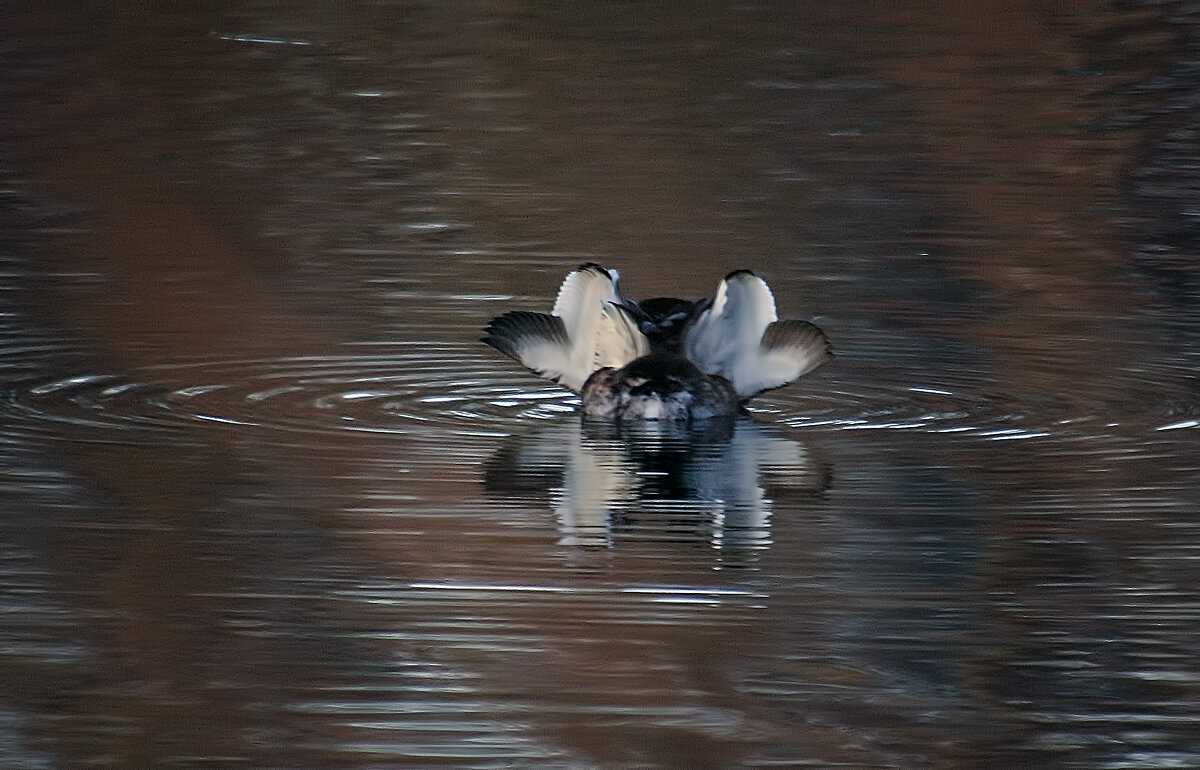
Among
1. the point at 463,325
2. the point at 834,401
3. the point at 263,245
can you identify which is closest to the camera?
the point at 834,401

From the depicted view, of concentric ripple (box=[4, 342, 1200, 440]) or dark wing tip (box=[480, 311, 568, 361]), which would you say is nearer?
concentric ripple (box=[4, 342, 1200, 440])

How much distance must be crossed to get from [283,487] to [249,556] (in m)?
0.75

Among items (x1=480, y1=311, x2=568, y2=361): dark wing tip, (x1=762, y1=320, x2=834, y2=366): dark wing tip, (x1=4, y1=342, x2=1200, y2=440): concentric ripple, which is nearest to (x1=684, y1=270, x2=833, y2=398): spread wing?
(x1=762, y1=320, x2=834, y2=366): dark wing tip

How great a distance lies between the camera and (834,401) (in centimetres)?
797

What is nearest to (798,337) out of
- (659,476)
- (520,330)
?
(520,330)

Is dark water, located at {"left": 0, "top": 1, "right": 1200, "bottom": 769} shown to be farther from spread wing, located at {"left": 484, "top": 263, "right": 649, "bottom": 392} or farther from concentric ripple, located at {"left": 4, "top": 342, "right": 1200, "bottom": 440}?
spread wing, located at {"left": 484, "top": 263, "right": 649, "bottom": 392}

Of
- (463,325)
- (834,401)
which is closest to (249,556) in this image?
(834,401)

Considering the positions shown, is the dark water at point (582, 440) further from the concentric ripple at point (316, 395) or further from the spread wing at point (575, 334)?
the spread wing at point (575, 334)

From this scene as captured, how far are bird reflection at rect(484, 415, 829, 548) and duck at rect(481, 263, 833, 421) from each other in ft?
0.27

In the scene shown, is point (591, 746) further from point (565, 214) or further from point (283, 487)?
point (565, 214)

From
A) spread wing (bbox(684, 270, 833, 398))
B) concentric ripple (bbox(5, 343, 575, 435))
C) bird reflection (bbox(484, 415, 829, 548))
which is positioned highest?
spread wing (bbox(684, 270, 833, 398))

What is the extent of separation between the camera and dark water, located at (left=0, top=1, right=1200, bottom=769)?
15.4 ft

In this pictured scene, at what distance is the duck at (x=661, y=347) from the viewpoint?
300 inches

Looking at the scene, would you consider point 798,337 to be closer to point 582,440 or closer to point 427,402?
point 582,440
